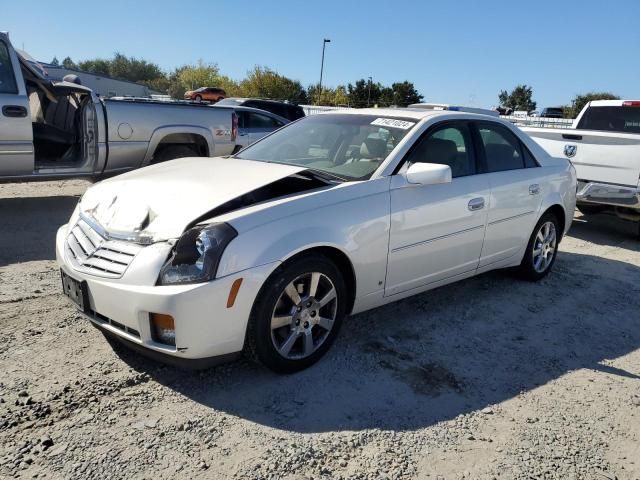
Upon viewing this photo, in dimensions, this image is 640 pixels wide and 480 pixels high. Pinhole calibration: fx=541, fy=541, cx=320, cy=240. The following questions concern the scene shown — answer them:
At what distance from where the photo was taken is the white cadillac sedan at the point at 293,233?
2.83 m

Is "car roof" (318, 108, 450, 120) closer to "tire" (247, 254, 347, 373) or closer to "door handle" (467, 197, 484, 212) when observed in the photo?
"door handle" (467, 197, 484, 212)

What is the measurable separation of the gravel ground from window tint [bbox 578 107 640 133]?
4.54 metres

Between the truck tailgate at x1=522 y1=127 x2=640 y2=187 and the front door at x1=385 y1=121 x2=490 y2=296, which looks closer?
the front door at x1=385 y1=121 x2=490 y2=296

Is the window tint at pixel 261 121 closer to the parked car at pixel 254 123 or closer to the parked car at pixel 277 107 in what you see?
the parked car at pixel 254 123

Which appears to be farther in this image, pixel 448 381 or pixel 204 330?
→ pixel 448 381

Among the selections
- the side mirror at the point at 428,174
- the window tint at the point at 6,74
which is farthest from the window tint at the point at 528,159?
the window tint at the point at 6,74

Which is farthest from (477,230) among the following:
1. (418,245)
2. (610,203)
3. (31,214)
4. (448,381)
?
(31,214)

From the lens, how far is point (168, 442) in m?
2.60

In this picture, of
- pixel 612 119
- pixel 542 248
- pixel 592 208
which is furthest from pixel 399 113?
pixel 612 119

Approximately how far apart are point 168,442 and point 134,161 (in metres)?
5.67

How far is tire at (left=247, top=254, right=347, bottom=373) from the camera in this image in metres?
3.02

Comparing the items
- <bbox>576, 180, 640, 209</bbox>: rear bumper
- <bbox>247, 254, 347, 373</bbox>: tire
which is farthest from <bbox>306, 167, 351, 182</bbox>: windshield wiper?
<bbox>576, 180, 640, 209</bbox>: rear bumper

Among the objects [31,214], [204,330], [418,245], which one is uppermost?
[418,245]

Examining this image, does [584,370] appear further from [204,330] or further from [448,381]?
[204,330]
